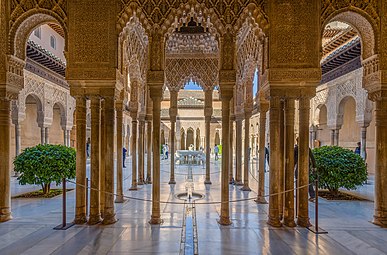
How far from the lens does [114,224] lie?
5707 mm

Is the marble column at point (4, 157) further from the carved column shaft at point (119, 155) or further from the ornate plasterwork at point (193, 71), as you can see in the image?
the ornate plasterwork at point (193, 71)

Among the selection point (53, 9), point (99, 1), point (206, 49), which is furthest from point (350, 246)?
point (206, 49)

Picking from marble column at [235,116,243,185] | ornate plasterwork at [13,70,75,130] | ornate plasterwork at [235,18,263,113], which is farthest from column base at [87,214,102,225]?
ornate plasterwork at [13,70,75,130]

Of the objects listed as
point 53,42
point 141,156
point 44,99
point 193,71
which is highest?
point 53,42

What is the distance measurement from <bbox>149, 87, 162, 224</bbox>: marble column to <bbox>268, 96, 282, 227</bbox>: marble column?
2.16 metres

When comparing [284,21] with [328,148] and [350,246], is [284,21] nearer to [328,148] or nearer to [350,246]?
[350,246]

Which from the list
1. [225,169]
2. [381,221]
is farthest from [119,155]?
[381,221]

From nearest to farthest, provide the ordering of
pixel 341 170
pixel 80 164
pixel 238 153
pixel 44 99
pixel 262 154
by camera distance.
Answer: pixel 80 164
pixel 262 154
pixel 341 170
pixel 238 153
pixel 44 99

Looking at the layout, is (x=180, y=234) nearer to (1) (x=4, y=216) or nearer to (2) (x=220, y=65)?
(2) (x=220, y=65)

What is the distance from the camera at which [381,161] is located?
228 inches

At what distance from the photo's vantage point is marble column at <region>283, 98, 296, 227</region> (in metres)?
5.68

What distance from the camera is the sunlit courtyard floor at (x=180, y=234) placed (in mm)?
4414

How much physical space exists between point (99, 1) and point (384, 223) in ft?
22.2

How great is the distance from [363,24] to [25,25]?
6700mm
